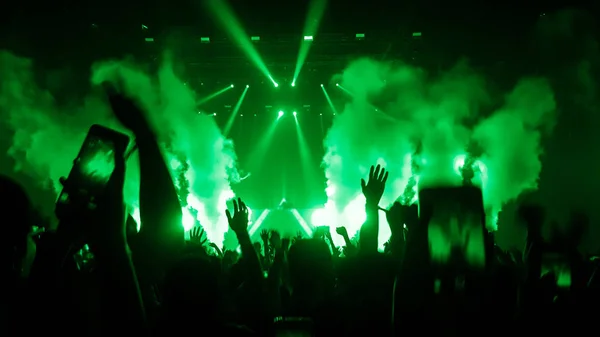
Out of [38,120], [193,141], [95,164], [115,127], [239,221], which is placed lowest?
[239,221]

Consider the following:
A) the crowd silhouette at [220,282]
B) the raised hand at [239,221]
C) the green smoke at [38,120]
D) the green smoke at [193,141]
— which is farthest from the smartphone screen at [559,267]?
the green smoke at [193,141]

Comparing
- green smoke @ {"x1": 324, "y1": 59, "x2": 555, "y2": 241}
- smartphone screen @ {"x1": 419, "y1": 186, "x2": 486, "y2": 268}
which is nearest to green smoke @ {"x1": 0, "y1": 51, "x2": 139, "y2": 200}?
green smoke @ {"x1": 324, "y1": 59, "x2": 555, "y2": 241}

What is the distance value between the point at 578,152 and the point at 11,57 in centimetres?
1555

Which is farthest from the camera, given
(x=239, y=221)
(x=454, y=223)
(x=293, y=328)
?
(x=239, y=221)

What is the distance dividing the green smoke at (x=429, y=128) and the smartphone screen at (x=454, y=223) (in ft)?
40.3

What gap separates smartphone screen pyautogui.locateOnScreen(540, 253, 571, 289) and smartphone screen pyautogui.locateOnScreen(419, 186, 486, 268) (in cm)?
190

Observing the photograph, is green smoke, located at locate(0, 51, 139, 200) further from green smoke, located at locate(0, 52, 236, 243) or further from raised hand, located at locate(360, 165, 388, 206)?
raised hand, located at locate(360, 165, 388, 206)

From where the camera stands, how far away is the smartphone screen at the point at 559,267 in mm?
3549

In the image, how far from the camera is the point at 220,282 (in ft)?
7.69

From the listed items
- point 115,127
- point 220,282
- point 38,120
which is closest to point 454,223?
point 220,282

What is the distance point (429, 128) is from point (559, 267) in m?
13.2

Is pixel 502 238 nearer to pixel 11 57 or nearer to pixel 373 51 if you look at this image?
pixel 373 51

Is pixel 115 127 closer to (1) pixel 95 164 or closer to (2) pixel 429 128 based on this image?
(2) pixel 429 128

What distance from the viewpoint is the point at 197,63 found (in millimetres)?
16031
